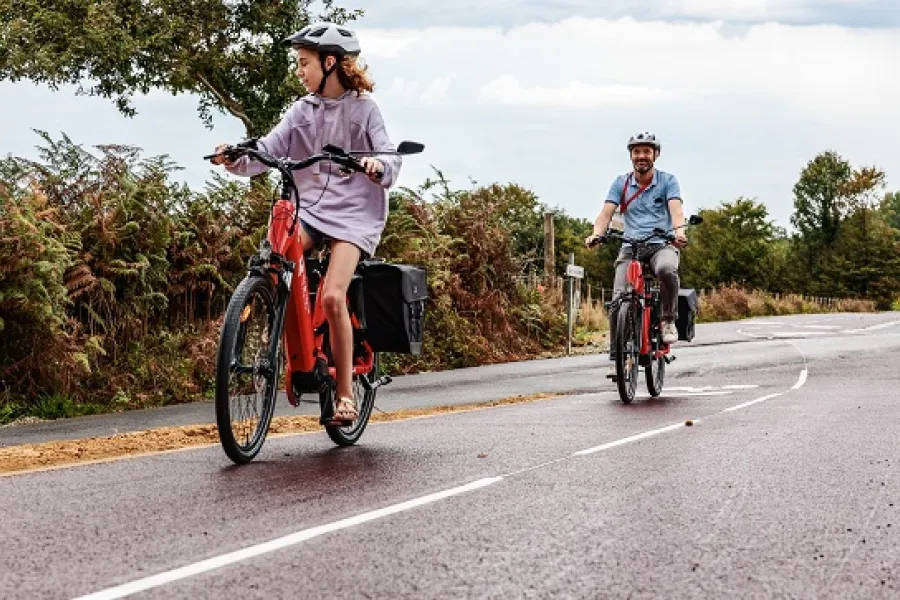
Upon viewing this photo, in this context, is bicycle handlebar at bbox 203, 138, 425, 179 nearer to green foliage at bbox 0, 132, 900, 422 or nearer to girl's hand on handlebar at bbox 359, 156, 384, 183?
girl's hand on handlebar at bbox 359, 156, 384, 183

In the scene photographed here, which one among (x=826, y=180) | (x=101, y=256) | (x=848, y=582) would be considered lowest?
(x=848, y=582)

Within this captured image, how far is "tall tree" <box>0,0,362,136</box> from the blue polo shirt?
2220 centimetres

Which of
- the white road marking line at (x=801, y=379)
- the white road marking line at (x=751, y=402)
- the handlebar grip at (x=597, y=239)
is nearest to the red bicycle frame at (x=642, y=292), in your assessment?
the handlebar grip at (x=597, y=239)

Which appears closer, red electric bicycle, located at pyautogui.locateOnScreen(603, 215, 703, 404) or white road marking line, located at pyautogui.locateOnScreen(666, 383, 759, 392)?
red electric bicycle, located at pyautogui.locateOnScreen(603, 215, 703, 404)

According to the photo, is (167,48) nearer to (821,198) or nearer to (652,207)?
(652,207)

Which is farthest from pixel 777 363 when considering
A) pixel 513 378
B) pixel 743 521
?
pixel 743 521

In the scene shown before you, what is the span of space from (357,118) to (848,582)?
162 inches

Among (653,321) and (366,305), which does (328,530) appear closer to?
(366,305)

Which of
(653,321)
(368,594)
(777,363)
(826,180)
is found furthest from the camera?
(826,180)

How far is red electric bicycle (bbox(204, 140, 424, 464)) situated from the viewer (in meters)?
6.56

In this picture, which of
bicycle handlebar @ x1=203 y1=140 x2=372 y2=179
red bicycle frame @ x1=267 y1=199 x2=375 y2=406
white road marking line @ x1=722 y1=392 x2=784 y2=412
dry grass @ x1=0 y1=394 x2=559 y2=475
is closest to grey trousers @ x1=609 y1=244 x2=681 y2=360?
white road marking line @ x1=722 y1=392 x2=784 y2=412

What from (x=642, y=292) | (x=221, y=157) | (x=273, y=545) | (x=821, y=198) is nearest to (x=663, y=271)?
(x=642, y=292)

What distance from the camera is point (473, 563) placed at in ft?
14.8

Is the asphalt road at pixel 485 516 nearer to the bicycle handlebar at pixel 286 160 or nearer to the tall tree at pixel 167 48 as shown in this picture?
the bicycle handlebar at pixel 286 160
